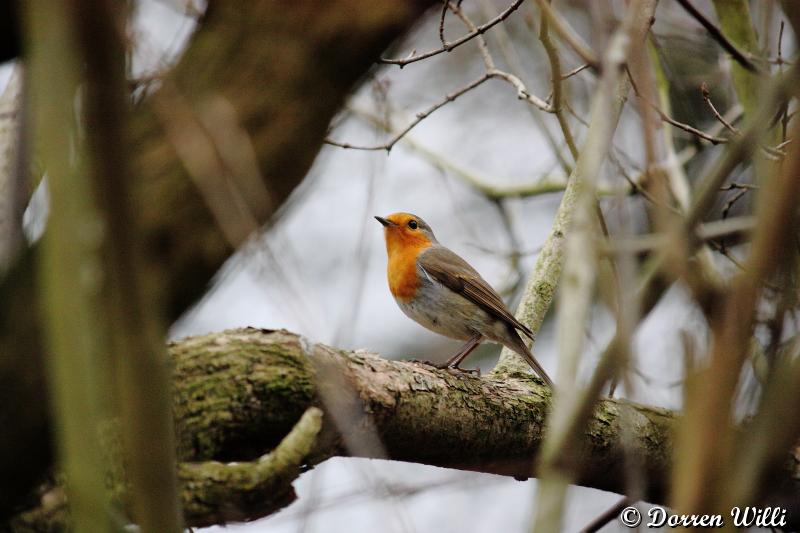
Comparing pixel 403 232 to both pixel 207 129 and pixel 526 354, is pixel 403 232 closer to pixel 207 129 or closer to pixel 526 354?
pixel 526 354

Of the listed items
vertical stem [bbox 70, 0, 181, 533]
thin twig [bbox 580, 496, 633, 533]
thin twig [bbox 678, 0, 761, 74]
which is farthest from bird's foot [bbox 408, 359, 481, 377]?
vertical stem [bbox 70, 0, 181, 533]

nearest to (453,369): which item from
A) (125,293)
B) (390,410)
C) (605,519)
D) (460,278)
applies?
(390,410)

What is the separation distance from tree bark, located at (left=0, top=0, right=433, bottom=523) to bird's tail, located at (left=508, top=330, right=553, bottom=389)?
300cm

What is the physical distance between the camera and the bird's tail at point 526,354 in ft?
15.1

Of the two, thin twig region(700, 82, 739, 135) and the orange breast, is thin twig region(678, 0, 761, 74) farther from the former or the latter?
the orange breast

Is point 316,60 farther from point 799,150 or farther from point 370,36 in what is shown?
point 799,150

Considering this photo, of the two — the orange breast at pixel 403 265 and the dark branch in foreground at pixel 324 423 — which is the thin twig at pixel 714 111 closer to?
the dark branch in foreground at pixel 324 423

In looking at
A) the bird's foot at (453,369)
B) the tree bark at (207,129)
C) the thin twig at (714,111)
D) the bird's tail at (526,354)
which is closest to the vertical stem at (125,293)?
the tree bark at (207,129)

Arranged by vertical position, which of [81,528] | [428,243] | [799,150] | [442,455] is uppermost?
[428,243]

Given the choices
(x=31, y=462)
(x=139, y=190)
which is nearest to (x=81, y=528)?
(x=31, y=462)

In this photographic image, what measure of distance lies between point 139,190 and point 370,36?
0.54 metres

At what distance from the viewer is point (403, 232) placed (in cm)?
638

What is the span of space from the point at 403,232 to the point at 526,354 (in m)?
1.95

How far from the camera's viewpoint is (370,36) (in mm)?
1652
